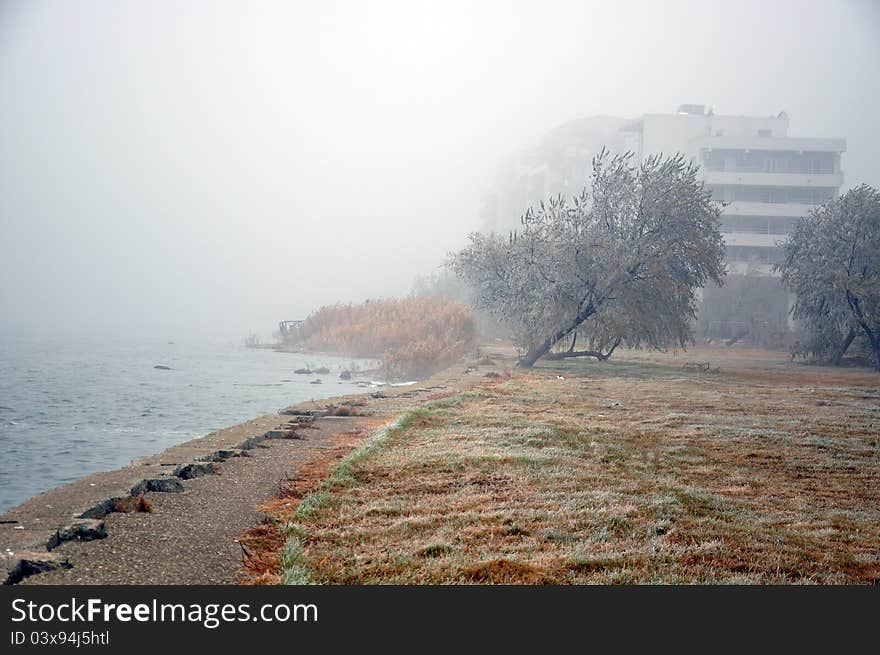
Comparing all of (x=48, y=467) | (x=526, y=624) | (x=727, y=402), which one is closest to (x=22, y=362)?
(x=48, y=467)

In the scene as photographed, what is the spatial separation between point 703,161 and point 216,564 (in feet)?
206

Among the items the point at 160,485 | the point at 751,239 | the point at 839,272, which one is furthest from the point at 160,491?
the point at 751,239

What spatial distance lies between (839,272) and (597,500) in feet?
82.9

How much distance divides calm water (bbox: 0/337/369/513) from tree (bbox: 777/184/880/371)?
18.3 m

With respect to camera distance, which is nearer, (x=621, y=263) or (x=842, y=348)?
(x=621, y=263)

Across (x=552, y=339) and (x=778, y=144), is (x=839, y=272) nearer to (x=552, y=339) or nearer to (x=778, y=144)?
(x=552, y=339)

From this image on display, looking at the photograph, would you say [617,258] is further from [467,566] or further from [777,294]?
[777,294]

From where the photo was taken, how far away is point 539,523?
653cm

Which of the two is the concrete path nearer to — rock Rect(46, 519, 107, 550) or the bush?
rock Rect(46, 519, 107, 550)

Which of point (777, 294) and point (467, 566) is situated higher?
point (777, 294)

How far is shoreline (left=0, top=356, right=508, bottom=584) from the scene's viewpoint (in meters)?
5.38

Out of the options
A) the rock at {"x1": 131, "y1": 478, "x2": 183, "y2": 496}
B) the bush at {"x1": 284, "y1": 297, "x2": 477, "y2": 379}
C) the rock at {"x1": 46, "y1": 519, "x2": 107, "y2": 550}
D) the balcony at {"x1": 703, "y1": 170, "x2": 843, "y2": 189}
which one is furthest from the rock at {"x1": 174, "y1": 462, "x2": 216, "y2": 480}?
the balcony at {"x1": 703, "y1": 170, "x2": 843, "y2": 189}

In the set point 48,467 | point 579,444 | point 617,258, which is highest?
point 617,258

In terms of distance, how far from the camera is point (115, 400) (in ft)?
78.0
